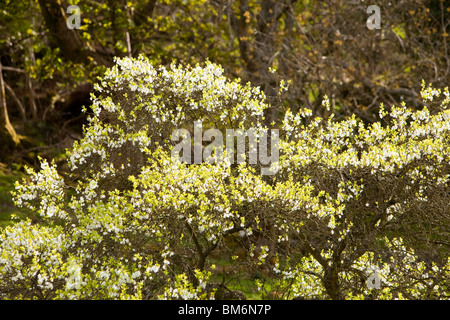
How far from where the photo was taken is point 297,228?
8492mm

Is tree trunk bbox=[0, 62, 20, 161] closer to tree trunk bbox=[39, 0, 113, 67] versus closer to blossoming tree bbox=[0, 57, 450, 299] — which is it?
tree trunk bbox=[39, 0, 113, 67]

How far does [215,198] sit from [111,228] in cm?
167

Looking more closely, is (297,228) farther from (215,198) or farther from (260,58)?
(260,58)

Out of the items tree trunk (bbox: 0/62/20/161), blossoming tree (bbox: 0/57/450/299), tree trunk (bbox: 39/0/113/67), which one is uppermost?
tree trunk (bbox: 39/0/113/67)

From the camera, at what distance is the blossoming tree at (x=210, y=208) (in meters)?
8.09

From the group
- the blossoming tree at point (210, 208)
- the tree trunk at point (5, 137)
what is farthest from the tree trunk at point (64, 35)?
the blossoming tree at point (210, 208)

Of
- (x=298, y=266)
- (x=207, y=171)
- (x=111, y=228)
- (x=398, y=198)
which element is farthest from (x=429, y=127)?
(x=111, y=228)

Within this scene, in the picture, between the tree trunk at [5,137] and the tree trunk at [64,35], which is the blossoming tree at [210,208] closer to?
the tree trunk at [64,35]

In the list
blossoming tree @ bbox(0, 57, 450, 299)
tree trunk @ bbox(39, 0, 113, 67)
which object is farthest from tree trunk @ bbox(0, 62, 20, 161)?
blossoming tree @ bbox(0, 57, 450, 299)

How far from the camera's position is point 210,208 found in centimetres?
811

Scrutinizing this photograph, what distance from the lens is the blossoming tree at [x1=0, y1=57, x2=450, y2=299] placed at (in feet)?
26.6

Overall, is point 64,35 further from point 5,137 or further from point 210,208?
point 210,208

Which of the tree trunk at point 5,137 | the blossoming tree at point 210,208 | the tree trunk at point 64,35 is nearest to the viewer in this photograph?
the blossoming tree at point 210,208
